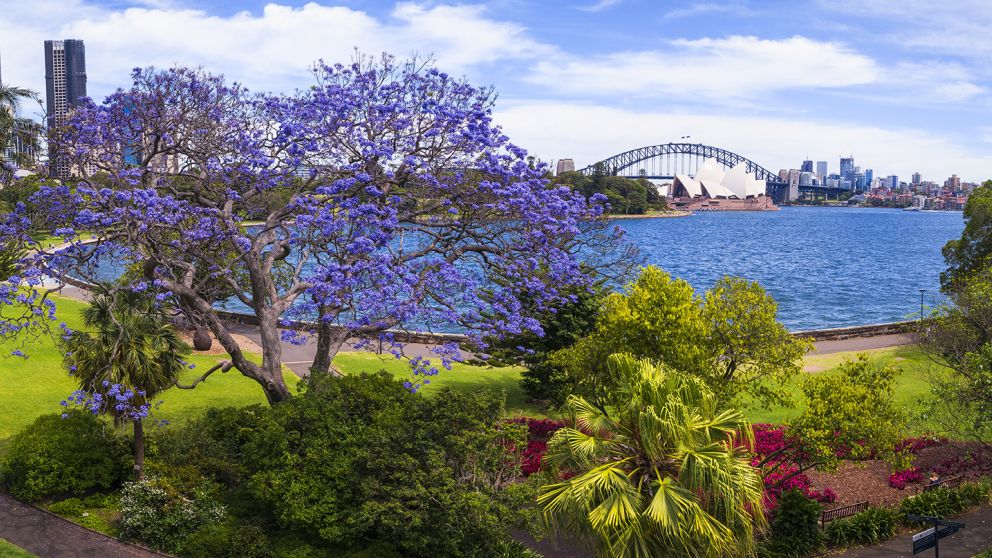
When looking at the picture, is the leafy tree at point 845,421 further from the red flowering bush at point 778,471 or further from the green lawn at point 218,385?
the green lawn at point 218,385

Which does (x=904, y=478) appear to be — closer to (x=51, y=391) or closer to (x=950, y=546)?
(x=950, y=546)

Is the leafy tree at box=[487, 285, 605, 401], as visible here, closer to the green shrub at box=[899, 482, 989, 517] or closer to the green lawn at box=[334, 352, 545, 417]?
the green lawn at box=[334, 352, 545, 417]

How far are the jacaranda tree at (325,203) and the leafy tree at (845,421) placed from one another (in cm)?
627

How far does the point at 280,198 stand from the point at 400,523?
501 inches

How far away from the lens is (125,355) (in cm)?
1984

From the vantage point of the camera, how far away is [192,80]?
866 inches

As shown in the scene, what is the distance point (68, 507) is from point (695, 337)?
14327 mm

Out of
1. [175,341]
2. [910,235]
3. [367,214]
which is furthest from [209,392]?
[910,235]

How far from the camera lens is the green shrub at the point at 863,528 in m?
18.4

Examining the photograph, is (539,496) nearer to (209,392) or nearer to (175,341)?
(175,341)

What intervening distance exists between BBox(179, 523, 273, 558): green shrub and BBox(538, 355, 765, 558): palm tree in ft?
17.7

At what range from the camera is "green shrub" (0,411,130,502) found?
60.7ft

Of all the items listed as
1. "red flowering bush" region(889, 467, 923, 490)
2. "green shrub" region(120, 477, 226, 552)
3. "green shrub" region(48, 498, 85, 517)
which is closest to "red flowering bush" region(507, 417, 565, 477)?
"green shrub" region(120, 477, 226, 552)

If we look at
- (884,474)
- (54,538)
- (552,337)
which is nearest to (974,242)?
(884,474)
